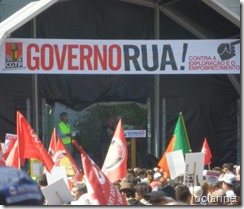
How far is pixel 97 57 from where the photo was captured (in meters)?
16.5

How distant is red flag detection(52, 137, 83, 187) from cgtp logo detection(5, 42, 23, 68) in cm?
433

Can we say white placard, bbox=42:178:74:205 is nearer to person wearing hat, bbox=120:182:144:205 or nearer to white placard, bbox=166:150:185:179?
person wearing hat, bbox=120:182:144:205

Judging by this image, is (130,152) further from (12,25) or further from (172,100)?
(12,25)

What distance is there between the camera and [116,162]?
37.9 feet

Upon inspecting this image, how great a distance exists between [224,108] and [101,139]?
136 inches

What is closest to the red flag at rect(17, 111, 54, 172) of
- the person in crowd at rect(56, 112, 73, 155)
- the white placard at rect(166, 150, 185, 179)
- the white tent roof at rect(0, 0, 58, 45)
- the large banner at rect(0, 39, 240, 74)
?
the white placard at rect(166, 150, 185, 179)

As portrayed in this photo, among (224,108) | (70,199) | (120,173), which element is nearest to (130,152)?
(224,108)

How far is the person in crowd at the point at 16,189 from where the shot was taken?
112 inches

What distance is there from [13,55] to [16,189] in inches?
529

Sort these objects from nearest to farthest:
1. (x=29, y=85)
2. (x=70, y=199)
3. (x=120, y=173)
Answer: (x=70, y=199) < (x=120, y=173) < (x=29, y=85)

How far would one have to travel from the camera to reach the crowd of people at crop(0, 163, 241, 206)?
9.41 ft

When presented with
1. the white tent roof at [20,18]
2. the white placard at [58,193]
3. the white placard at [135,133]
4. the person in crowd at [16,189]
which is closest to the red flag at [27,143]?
the white placard at [58,193]

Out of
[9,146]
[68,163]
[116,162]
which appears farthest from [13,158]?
[116,162]

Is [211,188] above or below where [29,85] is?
below
